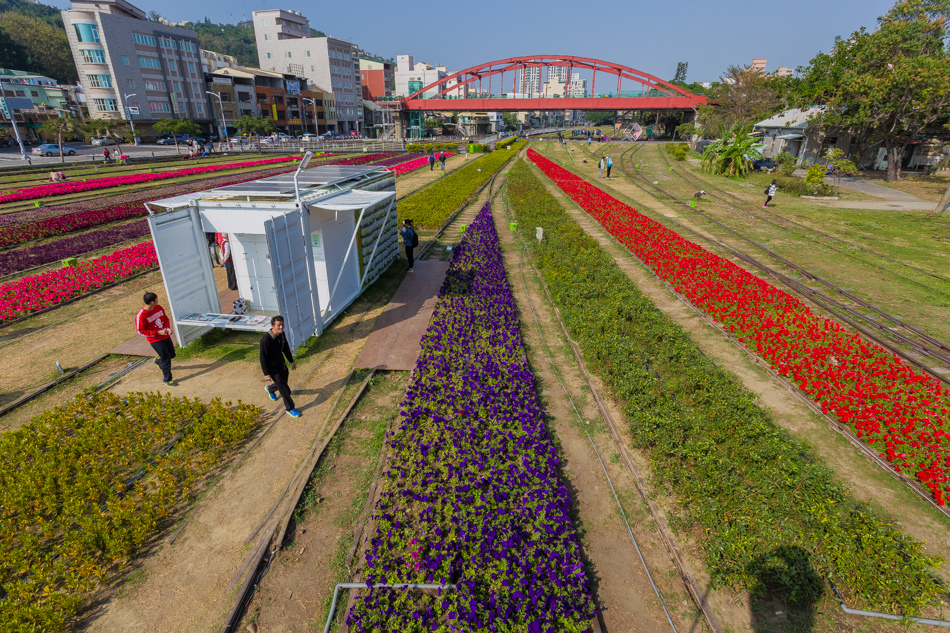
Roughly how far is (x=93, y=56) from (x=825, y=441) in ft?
327

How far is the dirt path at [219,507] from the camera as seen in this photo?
5109 mm

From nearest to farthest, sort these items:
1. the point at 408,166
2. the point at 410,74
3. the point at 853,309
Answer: the point at 853,309
the point at 408,166
the point at 410,74

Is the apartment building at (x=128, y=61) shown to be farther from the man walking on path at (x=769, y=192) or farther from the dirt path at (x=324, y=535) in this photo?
the man walking on path at (x=769, y=192)

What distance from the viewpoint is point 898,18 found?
3253 centimetres

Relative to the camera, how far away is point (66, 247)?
18031 millimetres

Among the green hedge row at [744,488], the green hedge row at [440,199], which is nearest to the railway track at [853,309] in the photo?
the green hedge row at [744,488]

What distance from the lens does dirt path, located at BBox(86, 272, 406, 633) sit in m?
5.11

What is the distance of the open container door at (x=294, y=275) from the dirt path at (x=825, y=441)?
10182mm

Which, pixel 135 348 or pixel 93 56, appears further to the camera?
pixel 93 56

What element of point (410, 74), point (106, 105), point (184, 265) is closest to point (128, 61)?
point (106, 105)

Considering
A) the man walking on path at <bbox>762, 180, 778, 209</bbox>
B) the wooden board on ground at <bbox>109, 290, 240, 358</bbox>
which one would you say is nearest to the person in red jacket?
the wooden board on ground at <bbox>109, 290, 240, 358</bbox>

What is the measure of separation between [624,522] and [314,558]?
4372mm

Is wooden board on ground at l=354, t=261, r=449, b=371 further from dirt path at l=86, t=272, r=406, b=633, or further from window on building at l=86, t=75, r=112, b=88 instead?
window on building at l=86, t=75, r=112, b=88

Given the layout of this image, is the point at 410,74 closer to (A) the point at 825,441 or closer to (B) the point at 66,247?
(B) the point at 66,247
